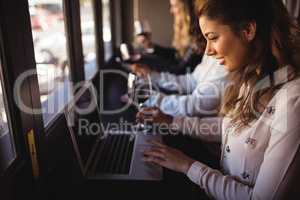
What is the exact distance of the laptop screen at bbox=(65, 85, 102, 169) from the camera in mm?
1188

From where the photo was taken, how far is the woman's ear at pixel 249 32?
813mm

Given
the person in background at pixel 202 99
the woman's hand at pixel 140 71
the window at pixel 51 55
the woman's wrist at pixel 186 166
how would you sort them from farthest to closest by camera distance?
1. the woman's hand at pixel 140 71
2. the person in background at pixel 202 99
3. the window at pixel 51 55
4. the woman's wrist at pixel 186 166

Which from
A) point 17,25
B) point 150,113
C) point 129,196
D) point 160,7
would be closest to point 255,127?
point 129,196

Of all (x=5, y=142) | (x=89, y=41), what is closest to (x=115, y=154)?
(x=5, y=142)

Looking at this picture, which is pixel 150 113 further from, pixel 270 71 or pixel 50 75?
pixel 270 71

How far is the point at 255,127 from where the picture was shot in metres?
0.83

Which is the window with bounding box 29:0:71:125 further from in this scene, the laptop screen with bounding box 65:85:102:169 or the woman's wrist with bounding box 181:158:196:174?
the woman's wrist with bounding box 181:158:196:174

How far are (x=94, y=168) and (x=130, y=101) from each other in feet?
2.03

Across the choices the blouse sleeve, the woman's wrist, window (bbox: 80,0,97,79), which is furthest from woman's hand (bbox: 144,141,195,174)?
window (bbox: 80,0,97,79)

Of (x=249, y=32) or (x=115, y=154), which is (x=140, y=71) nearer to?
(x=115, y=154)

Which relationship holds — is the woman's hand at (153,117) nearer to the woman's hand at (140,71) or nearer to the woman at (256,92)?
the woman at (256,92)

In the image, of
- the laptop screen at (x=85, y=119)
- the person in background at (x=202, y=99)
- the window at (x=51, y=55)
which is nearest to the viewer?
the window at (x=51, y=55)

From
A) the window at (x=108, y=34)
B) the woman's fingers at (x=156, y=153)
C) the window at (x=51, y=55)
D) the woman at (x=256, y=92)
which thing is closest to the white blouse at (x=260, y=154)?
the woman at (x=256, y=92)

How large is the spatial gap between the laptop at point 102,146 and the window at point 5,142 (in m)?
0.17
